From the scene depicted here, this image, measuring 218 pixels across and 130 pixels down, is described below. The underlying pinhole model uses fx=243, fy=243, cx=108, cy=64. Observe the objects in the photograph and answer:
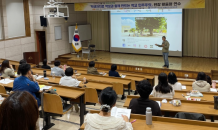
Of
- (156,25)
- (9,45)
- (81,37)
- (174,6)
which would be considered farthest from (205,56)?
(9,45)

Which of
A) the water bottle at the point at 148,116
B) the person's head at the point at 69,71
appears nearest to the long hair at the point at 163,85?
the water bottle at the point at 148,116

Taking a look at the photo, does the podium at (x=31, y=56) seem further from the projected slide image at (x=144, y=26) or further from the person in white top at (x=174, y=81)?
the person in white top at (x=174, y=81)

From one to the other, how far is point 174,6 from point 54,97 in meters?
6.24

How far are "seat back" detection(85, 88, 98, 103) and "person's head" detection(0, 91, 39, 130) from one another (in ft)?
12.0

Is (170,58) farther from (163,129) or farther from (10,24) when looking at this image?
(163,129)

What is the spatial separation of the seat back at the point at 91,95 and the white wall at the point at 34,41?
6.22 meters

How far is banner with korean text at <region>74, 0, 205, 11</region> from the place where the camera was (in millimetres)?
8367

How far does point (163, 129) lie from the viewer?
2791 mm

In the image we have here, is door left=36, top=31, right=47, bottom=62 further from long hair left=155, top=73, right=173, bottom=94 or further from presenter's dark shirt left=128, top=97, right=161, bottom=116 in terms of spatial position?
presenter's dark shirt left=128, top=97, right=161, bottom=116

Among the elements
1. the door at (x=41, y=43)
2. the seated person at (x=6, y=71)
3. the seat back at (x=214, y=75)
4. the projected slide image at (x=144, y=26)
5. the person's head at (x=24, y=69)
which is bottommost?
the seat back at (x=214, y=75)

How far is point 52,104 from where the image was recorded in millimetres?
4207

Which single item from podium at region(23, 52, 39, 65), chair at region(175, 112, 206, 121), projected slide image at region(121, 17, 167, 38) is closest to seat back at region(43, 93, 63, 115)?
chair at region(175, 112, 206, 121)

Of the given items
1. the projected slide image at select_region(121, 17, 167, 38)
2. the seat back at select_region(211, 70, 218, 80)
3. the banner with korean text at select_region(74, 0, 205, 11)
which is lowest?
the seat back at select_region(211, 70, 218, 80)

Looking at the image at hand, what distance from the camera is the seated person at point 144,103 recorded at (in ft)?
10.5
